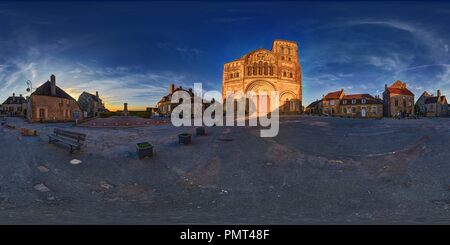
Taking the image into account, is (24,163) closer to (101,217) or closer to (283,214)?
(101,217)

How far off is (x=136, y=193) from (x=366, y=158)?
9.13 m

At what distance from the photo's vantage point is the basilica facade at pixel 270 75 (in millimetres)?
43312

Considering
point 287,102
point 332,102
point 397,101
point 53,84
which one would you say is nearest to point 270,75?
point 287,102

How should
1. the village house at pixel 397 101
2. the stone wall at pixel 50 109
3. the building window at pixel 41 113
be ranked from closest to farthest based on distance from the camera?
the stone wall at pixel 50 109
the building window at pixel 41 113
the village house at pixel 397 101

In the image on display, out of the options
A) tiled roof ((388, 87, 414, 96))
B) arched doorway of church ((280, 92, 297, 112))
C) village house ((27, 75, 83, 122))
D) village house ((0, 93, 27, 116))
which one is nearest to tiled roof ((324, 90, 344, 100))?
tiled roof ((388, 87, 414, 96))

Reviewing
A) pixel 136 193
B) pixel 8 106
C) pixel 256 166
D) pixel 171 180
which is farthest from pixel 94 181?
pixel 8 106

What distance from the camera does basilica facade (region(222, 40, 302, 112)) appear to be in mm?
43312

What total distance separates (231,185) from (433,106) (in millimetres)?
77175

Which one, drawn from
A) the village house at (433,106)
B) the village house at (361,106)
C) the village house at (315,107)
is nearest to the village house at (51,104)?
the village house at (361,106)

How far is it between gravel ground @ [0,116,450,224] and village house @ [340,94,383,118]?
45671 millimetres

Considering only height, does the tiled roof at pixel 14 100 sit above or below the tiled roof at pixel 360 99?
above

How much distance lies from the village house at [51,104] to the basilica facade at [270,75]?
97.5 feet

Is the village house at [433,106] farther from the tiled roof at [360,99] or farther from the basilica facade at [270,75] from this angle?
the basilica facade at [270,75]

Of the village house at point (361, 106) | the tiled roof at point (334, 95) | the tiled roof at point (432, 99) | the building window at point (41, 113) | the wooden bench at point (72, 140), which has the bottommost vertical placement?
the wooden bench at point (72, 140)
